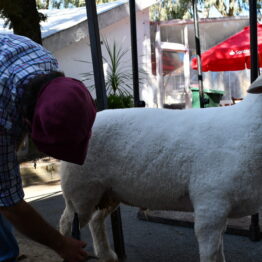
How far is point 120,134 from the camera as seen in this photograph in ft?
6.35

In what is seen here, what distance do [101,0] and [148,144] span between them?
66.6ft

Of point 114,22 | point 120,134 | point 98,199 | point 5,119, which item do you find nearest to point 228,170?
point 120,134

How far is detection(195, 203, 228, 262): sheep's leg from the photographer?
5.43ft

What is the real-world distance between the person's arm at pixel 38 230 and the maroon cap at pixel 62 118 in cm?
23

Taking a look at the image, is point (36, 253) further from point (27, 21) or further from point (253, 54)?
point (27, 21)

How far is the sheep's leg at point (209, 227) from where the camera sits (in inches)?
65.1

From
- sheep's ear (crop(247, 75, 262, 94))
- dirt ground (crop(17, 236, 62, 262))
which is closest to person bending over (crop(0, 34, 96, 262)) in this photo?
sheep's ear (crop(247, 75, 262, 94))

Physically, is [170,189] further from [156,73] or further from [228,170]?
[156,73]

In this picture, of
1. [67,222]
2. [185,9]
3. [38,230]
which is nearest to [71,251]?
[38,230]

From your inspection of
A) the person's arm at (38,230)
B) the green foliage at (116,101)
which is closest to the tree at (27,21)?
the green foliage at (116,101)

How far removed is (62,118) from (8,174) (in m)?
0.31

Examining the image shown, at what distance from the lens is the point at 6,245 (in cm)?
177

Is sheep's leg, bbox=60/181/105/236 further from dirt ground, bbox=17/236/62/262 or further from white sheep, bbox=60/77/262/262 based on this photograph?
dirt ground, bbox=17/236/62/262

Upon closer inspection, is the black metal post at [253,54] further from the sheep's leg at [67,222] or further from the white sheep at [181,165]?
the sheep's leg at [67,222]
